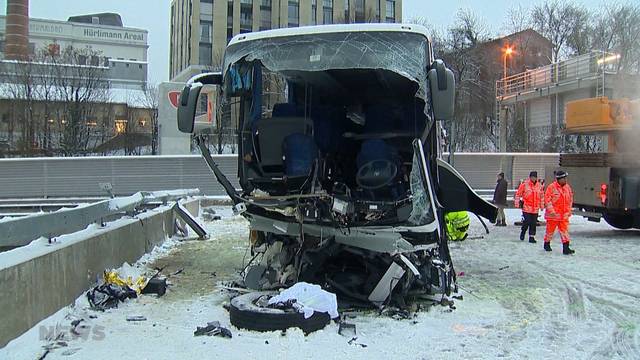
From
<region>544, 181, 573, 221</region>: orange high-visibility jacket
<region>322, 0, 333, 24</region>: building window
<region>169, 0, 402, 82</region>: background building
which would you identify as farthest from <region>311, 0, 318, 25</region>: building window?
<region>544, 181, 573, 221</region>: orange high-visibility jacket

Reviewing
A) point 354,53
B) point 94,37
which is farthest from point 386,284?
point 94,37

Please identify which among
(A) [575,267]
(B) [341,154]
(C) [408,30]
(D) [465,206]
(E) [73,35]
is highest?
(E) [73,35]

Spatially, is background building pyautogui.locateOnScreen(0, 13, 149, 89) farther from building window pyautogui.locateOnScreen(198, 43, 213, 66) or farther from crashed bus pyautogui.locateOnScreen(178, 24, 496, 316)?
crashed bus pyautogui.locateOnScreen(178, 24, 496, 316)

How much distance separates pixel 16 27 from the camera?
59875 millimetres

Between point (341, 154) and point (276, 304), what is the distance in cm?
231

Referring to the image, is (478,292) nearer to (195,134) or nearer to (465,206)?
(465,206)

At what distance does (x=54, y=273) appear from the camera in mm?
5863

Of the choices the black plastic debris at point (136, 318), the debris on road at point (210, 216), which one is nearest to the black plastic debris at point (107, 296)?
the black plastic debris at point (136, 318)

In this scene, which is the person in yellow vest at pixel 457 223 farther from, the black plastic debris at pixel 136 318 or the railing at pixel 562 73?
the railing at pixel 562 73

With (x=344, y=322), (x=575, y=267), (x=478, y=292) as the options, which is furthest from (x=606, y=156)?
(x=344, y=322)

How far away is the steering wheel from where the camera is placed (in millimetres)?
6594

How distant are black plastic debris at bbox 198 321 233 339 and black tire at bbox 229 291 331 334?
205 mm

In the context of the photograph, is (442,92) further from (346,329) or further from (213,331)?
(213,331)

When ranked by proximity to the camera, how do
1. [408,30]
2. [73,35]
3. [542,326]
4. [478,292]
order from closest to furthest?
1. [542,326]
2. [408,30]
3. [478,292]
4. [73,35]
